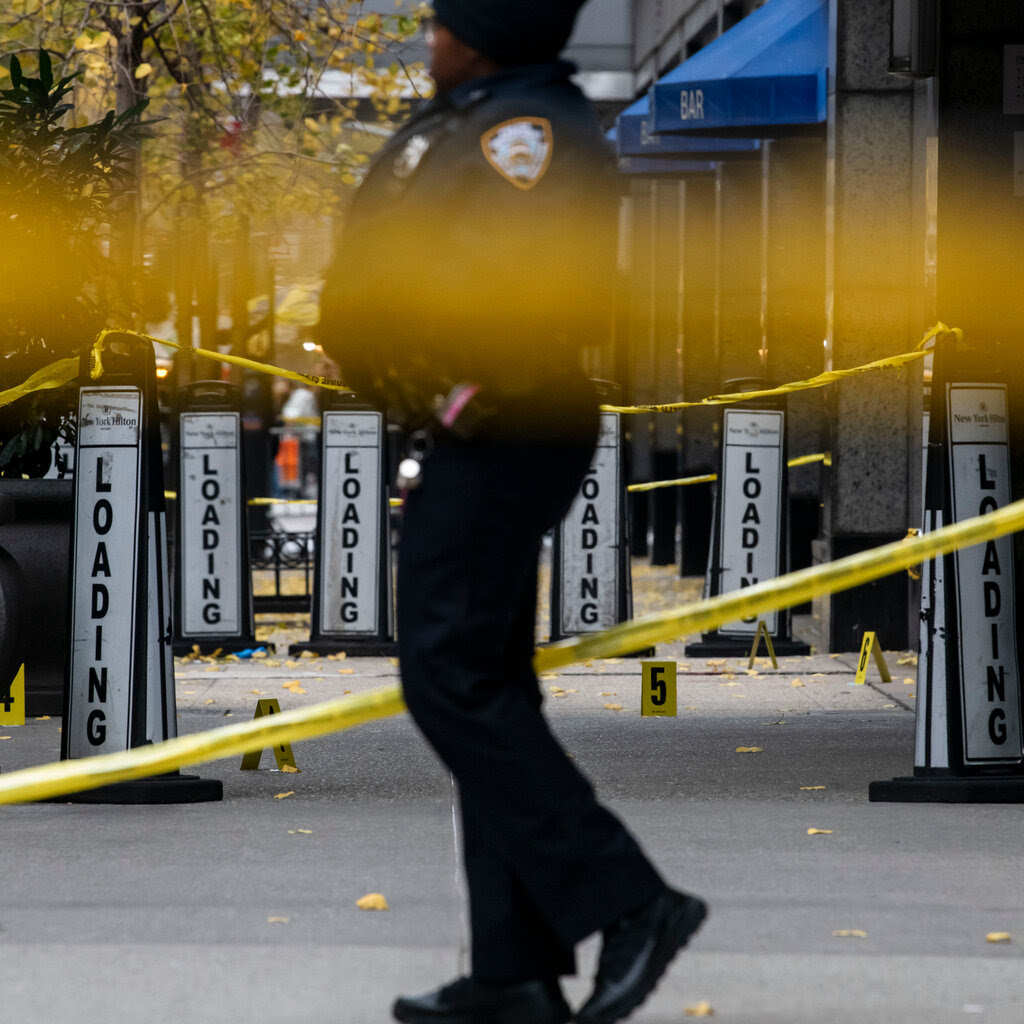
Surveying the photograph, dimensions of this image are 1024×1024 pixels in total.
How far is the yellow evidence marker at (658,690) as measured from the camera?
300 inches

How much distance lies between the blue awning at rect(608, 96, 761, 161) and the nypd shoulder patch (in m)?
11.7

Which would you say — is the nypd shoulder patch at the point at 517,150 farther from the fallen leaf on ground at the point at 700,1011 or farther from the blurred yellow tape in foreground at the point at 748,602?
the fallen leaf on ground at the point at 700,1011

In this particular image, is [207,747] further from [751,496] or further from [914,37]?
[751,496]

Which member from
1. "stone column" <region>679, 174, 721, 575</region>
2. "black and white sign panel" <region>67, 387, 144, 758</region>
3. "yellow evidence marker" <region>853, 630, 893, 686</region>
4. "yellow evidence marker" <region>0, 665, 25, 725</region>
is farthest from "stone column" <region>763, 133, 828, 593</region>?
"black and white sign panel" <region>67, 387, 144, 758</region>

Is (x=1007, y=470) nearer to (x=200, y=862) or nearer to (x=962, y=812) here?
(x=962, y=812)

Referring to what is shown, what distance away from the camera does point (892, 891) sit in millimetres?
4348

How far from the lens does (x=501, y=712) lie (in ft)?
9.81

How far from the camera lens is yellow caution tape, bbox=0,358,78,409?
612cm

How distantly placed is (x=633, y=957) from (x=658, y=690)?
4.70m

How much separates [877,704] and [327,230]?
46.6 feet

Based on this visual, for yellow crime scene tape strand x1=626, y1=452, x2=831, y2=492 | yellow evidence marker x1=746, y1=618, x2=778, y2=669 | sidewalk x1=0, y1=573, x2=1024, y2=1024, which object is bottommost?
sidewalk x1=0, y1=573, x2=1024, y2=1024

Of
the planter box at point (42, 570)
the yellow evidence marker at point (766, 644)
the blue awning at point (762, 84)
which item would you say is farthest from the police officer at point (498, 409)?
the blue awning at point (762, 84)

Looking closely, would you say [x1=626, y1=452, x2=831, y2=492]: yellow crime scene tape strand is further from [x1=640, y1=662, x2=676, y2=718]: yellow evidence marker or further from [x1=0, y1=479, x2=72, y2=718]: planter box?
[x1=0, y1=479, x2=72, y2=718]: planter box

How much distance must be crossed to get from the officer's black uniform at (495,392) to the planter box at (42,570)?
481cm
